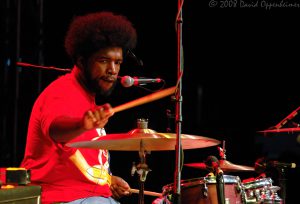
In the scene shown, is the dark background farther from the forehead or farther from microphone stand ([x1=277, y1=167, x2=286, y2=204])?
the forehead

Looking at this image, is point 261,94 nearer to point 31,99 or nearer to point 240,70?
point 240,70

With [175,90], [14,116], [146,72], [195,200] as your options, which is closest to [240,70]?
[146,72]

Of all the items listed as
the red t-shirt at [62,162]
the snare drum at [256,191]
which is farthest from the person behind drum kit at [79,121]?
the snare drum at [256,191]

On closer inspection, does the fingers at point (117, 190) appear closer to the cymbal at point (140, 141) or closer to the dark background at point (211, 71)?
the cymbal at point (140, 141)

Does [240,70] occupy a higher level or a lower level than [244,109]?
higher

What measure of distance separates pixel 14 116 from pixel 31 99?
0.38 metres

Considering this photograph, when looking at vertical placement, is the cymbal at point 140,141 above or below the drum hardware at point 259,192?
above

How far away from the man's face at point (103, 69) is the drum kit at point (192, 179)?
42 centimetres

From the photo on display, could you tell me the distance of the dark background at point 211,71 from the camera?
187 inches

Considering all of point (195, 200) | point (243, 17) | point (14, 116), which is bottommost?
point (195, 200)

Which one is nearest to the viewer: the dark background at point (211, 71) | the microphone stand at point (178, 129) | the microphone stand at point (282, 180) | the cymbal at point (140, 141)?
the microphone stand at point (178, 129)

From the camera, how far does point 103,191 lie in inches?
112

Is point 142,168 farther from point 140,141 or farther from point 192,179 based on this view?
point 192,179

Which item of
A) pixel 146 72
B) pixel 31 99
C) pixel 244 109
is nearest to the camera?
pixel 31 99
